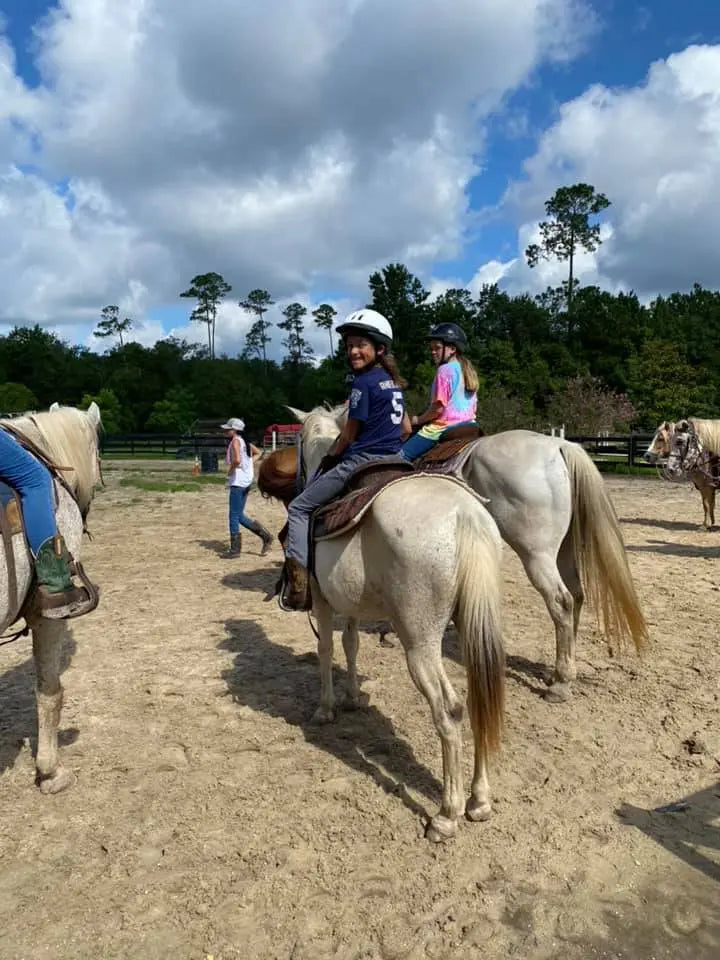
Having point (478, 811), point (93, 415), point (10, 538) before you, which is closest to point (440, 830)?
point (478, 811)

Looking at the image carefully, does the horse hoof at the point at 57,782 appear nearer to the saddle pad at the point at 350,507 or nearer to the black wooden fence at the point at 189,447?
the saddle pad at the point at 350,507

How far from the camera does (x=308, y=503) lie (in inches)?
153

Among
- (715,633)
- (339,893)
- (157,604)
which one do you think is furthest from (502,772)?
(157,604)

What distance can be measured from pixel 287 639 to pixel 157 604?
210cm

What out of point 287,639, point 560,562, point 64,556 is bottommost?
point 287,639

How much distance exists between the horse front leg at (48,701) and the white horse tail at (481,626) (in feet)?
7.86

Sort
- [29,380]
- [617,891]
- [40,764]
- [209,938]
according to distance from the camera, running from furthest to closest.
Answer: [29,380] → [40,764] → [617,891] → [209,938]

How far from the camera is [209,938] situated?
253 centimetres

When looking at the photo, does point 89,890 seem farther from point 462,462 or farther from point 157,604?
point 157,604

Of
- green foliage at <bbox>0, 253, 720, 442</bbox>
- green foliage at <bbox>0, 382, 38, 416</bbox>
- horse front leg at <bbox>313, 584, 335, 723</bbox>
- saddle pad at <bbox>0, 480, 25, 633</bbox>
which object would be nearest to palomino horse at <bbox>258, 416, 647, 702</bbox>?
horse front leg at <bbox>313, 584, 335, 723</bbox>

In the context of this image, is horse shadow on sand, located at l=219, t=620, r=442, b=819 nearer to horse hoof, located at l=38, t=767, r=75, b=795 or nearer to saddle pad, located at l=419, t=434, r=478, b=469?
horse hoof, located at l=38, t=767, r=75, b=795

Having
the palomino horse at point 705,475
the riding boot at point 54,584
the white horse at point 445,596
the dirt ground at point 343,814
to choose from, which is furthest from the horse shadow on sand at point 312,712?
the palomino horse at point 705,475

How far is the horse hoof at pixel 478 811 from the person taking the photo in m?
3.26

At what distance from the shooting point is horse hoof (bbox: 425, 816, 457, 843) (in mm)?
3109
